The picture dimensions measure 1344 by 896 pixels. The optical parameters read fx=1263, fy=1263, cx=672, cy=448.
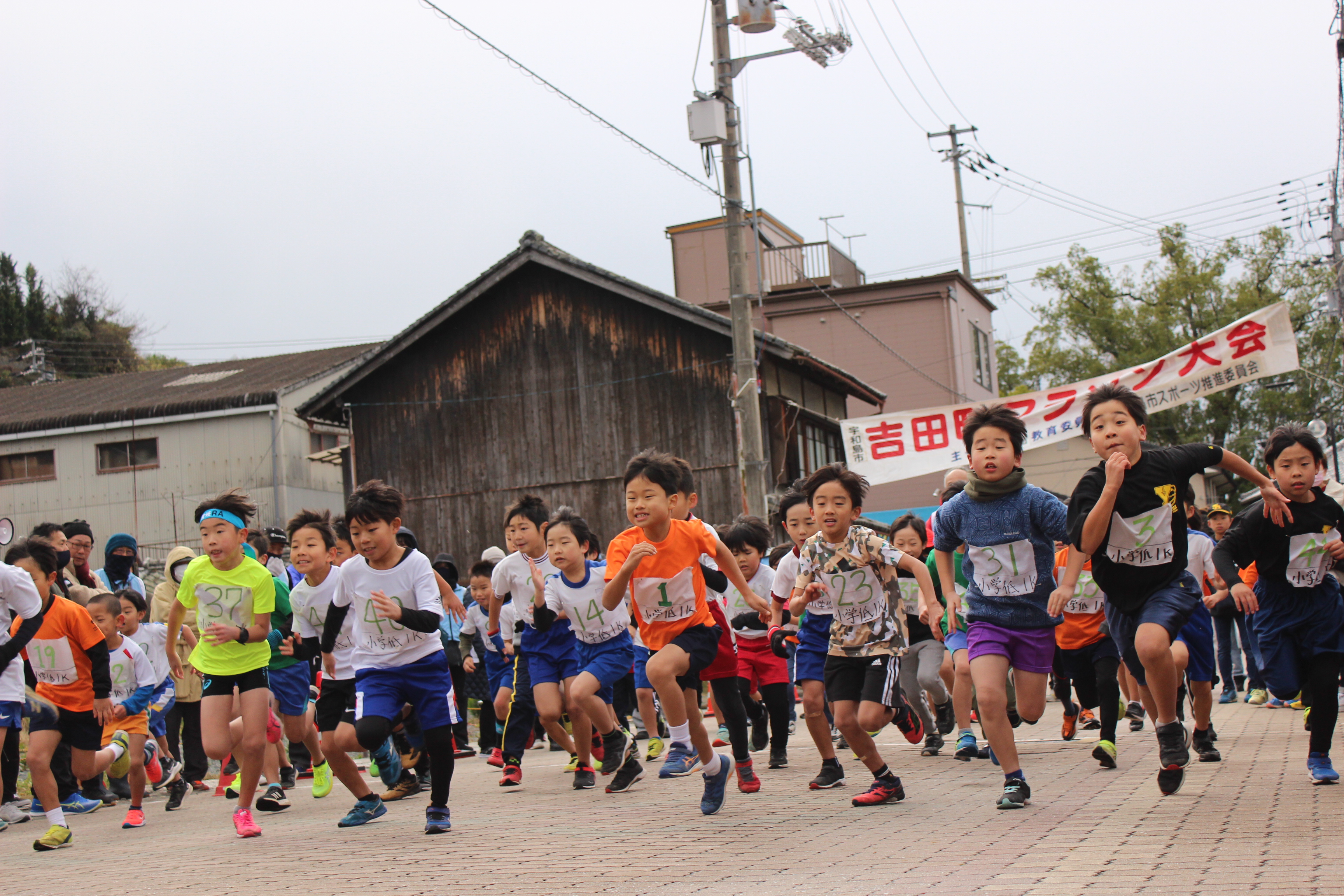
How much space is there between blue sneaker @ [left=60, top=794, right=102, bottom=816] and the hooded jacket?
115cm

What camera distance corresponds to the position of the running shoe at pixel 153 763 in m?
10.8

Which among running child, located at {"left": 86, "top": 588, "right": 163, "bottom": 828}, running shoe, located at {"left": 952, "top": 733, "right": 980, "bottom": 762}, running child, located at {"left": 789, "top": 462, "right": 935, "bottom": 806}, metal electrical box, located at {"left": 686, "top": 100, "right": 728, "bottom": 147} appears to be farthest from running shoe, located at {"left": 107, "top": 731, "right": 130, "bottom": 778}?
metal electrical box, located at {"left": 686, "top": 100, "right": 728, "bottom": 147}

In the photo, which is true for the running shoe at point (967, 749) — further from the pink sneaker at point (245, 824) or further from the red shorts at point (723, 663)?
the pink sneaker at point (245, 824)

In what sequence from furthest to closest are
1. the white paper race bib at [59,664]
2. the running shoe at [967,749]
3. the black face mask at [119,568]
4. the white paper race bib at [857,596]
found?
the black face mask at [119,568] < the running shoe at [967,749] < the white paper race bib at [59,664] < the white paper race bib at [857,596]

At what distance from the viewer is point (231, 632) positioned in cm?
→ 752

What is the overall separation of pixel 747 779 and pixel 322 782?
3.74 m

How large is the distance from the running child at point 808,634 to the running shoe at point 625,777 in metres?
1.20

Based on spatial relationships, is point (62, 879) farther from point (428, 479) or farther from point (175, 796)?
point (428, 479)

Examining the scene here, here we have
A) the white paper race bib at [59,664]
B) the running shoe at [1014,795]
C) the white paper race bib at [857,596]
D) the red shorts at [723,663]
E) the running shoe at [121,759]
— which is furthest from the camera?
the running shoe at [121,759]

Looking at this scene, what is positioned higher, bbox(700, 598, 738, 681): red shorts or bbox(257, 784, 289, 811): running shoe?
bbox(700, 598, 738, 681): red shorts

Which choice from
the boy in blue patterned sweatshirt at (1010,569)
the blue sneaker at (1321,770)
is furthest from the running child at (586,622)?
the blue sneaker at (1321,770)

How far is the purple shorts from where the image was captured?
636 cm

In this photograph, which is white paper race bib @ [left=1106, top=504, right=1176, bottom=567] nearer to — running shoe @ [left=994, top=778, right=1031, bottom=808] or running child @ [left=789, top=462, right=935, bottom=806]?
running child @ [left=789, top=462, right=935, bottom=806]

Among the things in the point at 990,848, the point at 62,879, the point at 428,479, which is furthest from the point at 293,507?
the point at 990,848
